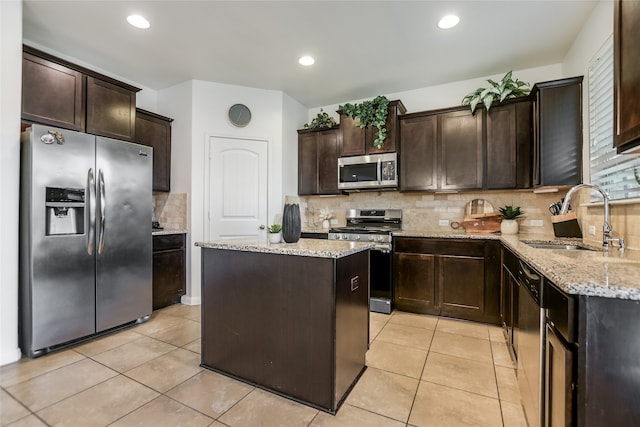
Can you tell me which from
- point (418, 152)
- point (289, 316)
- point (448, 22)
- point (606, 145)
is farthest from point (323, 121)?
point (289, 316)

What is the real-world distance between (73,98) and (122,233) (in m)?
1.34

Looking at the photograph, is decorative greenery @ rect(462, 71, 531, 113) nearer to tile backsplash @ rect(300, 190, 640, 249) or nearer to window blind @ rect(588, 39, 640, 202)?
window blind @ rect(588, 39, 640, 202)

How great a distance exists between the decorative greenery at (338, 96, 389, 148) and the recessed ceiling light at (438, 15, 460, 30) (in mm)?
1067

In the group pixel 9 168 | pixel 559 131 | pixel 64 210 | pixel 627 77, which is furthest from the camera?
pixel 559 131

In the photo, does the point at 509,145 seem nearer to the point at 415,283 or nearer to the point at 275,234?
the point at 415,283

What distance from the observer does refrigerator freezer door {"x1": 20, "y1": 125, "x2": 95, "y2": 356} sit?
88.7 inches

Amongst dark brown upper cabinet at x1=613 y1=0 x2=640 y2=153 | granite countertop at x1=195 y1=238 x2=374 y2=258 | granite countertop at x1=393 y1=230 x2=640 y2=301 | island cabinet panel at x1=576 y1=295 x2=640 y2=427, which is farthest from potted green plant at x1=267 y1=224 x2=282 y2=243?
dark brown upper cabinet at x1=613 y1=0 x2=640 y2=153

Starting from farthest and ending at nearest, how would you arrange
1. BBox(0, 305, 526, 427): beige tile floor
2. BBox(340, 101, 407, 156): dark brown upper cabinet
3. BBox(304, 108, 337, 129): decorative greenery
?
1. BBox(304, 108, 337, 129): decorative greenery
2. BBox(340, 101, 407, 156): dark brown upper cabinet
3. BBox(0, 305, 526, 427): beige tile floor

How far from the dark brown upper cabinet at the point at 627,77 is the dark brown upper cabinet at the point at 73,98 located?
385cm

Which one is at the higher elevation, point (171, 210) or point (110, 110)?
point (110, 110)

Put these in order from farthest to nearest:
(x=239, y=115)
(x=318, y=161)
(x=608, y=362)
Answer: (x=318, y=161), (x=239, y=115), (x=608, y=362)

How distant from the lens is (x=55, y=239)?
2.35m

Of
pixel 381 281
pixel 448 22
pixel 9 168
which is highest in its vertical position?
pixel 448 22

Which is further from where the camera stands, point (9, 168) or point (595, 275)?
point (9, 168)
